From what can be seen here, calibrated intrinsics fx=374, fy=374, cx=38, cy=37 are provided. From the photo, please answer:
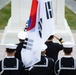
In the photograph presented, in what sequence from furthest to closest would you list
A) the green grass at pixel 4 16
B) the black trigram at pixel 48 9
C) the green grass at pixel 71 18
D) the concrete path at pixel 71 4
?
the concrete path at pixel 71 4 → the green grass at pixel 4 16 → the green grass at pixel 71 18 → the black trigram at pixel 48 9

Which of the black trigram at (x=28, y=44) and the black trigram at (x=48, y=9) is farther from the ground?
the black trigram at (x=48, y=9)

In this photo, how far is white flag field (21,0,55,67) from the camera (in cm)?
596

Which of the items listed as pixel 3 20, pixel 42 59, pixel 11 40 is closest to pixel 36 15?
pixel 42 59

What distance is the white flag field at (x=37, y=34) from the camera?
235 inches

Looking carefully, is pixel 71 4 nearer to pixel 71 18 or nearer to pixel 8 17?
pixel 71 18

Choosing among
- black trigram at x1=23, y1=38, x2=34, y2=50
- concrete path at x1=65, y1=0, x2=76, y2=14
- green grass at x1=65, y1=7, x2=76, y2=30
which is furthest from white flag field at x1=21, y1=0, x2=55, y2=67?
concrete path at x1=65, y1=0, x2=76, y2=14

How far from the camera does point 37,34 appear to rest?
6.07m

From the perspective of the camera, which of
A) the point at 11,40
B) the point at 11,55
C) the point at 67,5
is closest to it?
the point at 11,55

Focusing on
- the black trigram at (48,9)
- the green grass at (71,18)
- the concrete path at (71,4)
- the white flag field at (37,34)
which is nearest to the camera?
the white flag field at (37,34)

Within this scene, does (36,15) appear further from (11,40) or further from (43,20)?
(11,40)

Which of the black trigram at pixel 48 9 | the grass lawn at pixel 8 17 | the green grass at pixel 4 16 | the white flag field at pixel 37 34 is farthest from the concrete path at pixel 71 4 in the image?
the white flag field at pixel 37 34

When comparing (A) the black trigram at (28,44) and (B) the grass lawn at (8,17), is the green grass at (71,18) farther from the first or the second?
(A) the black trigram at (28,44)

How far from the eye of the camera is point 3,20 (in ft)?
58.8

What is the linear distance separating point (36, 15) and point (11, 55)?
2.56ft
